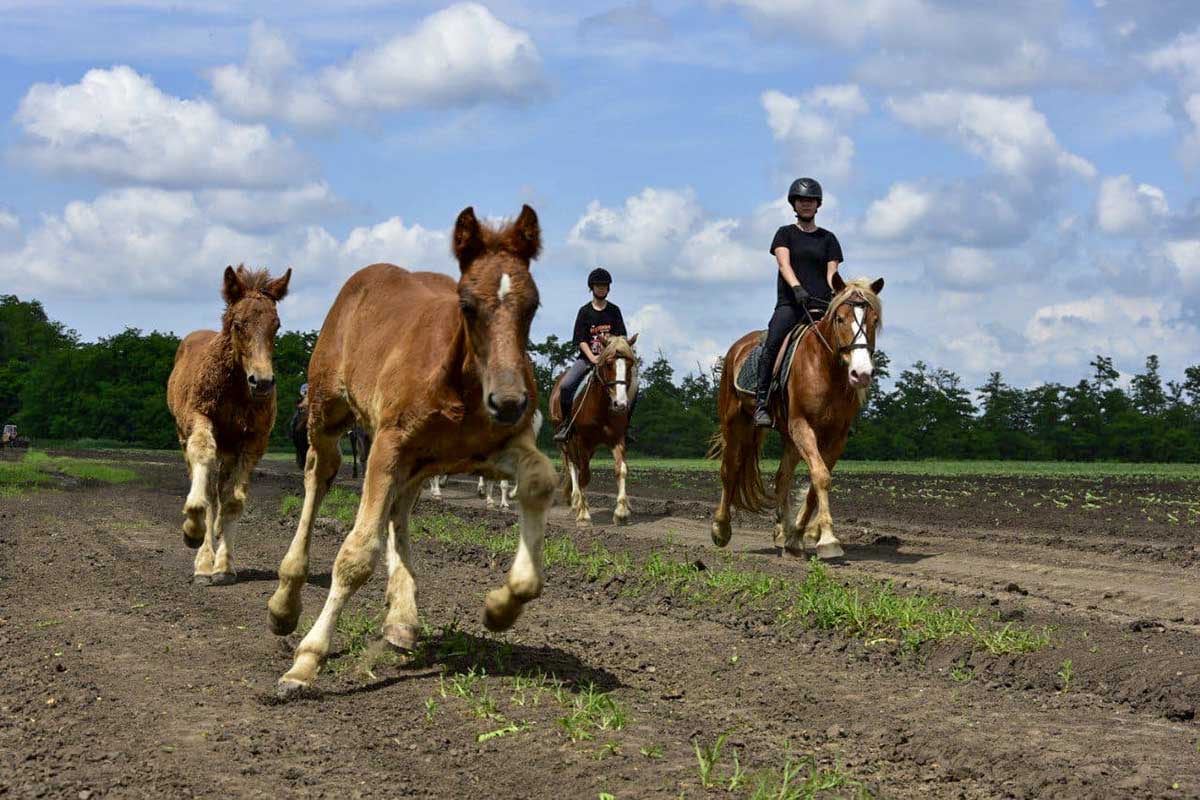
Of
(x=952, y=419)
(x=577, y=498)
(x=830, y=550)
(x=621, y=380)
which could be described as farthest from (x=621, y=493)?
(x=952, y=419)

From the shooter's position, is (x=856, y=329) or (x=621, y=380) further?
(x=621, y=380)

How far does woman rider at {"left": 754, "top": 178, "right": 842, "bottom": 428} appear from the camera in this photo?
13.0 meters

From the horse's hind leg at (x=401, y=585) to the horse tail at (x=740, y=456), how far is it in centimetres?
657

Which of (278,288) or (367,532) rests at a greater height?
(278,288)

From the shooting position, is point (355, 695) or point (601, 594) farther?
point (601, 594)

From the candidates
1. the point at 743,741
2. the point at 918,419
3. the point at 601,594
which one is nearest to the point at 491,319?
the point at 743,741

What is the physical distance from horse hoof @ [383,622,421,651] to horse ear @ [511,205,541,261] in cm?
213

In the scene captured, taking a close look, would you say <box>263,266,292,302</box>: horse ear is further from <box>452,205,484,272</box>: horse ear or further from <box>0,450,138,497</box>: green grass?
<box>0,450,138,497</box>: green grass

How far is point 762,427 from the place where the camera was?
13875mm

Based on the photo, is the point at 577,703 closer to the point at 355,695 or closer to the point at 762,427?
the point at 355,695

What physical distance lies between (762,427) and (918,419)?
49.5 m

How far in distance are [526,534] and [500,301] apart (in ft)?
3.70

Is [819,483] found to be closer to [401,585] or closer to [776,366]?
[776,366]

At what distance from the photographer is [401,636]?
7047 mm
